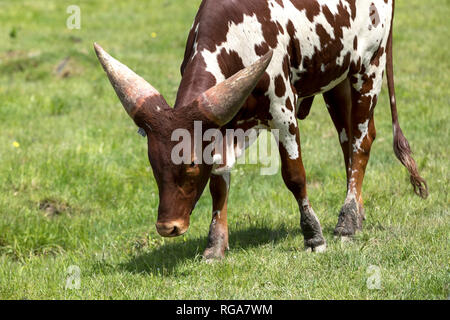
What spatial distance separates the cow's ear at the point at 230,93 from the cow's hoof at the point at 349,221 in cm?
179

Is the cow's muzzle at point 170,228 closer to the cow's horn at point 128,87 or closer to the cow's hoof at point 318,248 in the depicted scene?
the cow's horn at point 128,87

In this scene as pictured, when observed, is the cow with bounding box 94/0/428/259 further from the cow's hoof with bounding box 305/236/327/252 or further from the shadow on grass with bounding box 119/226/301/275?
the shadow on grass with bounding box 119/226/301/275

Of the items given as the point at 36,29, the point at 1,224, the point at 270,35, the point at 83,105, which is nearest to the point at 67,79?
the point at 83,105

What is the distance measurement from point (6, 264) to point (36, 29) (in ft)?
35.1

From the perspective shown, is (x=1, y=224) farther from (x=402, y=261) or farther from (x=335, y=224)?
(x=402, y=261)

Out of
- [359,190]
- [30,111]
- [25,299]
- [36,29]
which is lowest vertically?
[25,299]

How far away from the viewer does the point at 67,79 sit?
11.9 m

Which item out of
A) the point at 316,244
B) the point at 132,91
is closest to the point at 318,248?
the point at 316,244

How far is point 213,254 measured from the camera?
547 centimetres

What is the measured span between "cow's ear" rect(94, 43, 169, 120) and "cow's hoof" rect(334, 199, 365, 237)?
2072 millimetres

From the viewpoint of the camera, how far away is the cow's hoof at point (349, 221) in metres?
5.81

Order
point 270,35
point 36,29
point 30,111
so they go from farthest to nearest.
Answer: point 36,29 → point 30,111 → point 270,35

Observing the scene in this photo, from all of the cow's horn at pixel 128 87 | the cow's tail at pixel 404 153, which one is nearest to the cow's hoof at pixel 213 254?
the cow's horn at pixel 128 87

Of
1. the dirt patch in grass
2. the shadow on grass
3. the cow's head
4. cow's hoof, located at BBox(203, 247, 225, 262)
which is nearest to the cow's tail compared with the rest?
the shadow on grass
